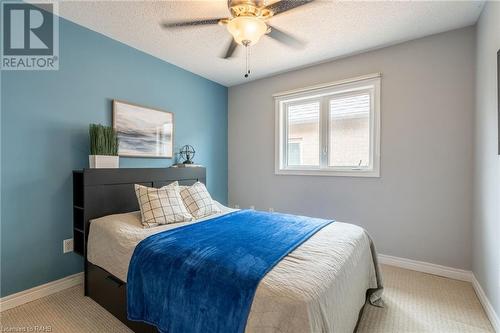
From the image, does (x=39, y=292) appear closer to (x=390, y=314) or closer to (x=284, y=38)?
(x=390, y=314)

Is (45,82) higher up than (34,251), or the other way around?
(45,82)

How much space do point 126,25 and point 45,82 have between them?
93 cm

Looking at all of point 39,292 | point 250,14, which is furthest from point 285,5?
point 39,292

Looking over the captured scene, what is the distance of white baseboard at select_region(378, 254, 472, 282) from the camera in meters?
2.43

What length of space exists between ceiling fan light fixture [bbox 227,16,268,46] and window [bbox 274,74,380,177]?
181cm

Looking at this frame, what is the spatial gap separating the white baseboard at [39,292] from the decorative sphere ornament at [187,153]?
1791mm

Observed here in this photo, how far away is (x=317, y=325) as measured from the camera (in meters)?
1.04

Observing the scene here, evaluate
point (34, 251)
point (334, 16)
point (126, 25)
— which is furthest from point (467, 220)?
point (34, 251)

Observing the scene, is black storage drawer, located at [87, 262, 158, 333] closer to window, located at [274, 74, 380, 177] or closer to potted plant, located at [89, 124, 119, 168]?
potted plant, located at [89, 124, 119, 168]

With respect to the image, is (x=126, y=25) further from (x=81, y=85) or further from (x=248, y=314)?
(x=248, y=314)

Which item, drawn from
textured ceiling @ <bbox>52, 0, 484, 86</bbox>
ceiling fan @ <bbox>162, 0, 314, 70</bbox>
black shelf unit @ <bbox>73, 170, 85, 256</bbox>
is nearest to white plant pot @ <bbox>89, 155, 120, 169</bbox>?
black shelf unit @ <bbox>73, 170, 85, 256</bbox>

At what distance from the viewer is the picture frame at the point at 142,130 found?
2725 mm

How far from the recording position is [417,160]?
265 centimetres

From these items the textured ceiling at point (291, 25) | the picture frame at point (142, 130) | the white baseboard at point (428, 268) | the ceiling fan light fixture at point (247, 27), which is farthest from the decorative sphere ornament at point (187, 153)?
the white baseboard at point (428, 268)
